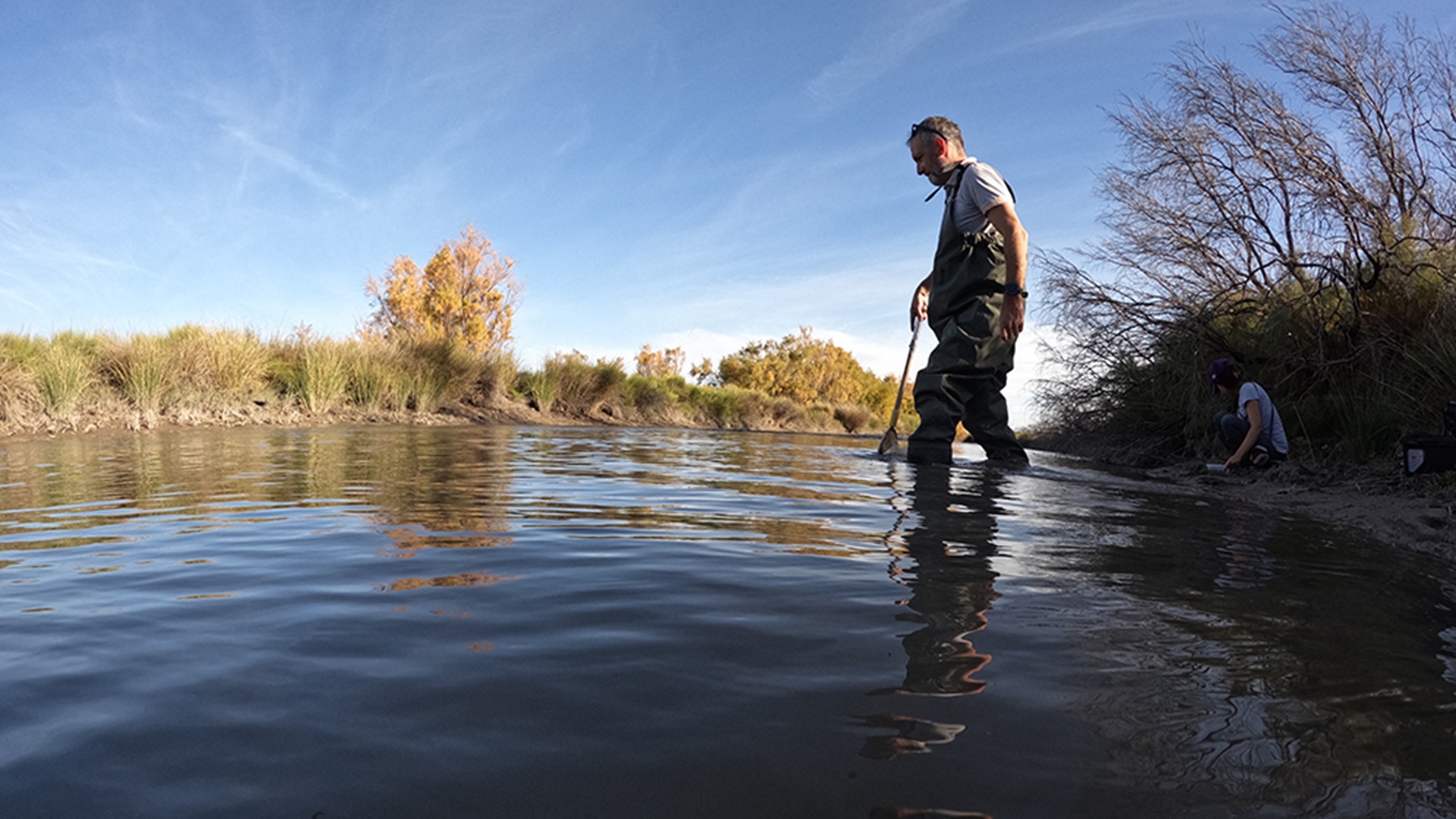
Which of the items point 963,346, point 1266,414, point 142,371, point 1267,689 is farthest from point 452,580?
point 142,371

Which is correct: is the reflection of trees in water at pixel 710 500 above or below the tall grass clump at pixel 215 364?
below

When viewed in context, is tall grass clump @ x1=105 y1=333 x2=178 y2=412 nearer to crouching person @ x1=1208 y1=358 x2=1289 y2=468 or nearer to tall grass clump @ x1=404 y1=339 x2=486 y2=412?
tall grass clump @ x1=404 y1=339 x2=486 y2=412

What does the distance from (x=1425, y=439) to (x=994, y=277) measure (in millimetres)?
2843

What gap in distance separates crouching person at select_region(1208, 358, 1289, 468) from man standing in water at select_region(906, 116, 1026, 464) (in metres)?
2.05

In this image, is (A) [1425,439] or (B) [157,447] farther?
(B) [157,447]

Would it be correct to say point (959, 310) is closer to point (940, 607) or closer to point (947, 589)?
point (947, 589)

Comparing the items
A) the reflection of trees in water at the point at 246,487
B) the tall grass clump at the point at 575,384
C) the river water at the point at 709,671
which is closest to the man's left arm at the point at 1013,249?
the river water at the point at 709,671

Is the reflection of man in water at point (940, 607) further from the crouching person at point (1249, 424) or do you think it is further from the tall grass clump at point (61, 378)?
the tall grass clump at point (61, 378)

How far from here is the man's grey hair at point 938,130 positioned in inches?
244

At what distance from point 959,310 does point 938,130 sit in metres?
1.43

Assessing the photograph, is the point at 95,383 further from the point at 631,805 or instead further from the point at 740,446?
the point at 631,805

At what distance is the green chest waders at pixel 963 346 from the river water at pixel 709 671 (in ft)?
10.4

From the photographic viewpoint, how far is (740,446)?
1031 centimetres

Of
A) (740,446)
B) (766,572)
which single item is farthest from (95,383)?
(766,572)
